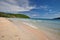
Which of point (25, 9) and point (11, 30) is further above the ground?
point (25, 9)

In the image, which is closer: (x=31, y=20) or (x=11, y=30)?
(x=11, y=30)

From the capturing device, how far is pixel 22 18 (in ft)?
6.68

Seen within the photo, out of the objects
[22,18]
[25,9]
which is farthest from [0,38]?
[25,9]

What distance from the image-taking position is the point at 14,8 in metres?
2.01

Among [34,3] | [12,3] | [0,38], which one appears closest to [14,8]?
[12,3]

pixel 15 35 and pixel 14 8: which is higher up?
pixel 14 8

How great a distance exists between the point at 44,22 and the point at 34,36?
0.98ft

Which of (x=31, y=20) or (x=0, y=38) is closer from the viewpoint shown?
(x=0, y=38)

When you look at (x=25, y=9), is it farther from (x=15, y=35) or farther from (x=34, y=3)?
(x=15, y=35)

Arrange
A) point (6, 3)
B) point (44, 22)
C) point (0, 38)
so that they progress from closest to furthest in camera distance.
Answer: point (0, 38)
point (6, 3)
point (44, 22)

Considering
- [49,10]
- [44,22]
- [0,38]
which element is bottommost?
[0,38]

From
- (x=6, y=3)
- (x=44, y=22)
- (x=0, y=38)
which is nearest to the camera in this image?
(x=0, y=38)

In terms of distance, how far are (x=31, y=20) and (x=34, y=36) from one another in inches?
11.5

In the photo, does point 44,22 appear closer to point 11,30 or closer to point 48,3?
point 48,3
